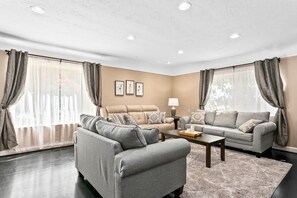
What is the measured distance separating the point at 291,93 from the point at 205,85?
227cm

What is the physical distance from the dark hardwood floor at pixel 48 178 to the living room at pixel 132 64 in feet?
0.05

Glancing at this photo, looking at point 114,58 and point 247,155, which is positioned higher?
point 114,58

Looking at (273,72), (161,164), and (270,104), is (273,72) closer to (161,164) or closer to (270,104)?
(270,104)

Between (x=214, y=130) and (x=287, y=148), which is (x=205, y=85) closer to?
(x=214, y=130)

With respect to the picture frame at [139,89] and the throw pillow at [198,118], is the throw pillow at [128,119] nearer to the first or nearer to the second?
the picture frame at [139,89]

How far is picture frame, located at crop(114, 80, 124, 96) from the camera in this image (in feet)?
17.3

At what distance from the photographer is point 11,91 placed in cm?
354

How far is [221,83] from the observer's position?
5262 millimetres

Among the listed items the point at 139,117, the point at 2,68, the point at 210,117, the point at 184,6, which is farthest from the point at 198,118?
the point at 2,68

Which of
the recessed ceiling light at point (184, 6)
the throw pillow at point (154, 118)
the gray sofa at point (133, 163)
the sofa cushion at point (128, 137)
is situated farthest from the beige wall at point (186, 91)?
the sofa cushion at point (128, 137)

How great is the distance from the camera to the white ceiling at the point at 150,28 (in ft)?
7.52

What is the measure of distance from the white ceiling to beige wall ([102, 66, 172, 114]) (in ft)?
2.18

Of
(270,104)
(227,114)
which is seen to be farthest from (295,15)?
(227,114)

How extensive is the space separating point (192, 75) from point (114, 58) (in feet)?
9.74
